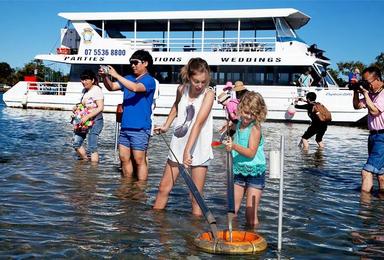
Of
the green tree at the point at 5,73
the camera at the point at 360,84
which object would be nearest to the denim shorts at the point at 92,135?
the camera at the point at 360,84

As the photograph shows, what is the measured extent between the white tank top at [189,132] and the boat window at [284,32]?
2323cm

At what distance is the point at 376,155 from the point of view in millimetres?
6992

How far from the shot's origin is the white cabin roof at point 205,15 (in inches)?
1085

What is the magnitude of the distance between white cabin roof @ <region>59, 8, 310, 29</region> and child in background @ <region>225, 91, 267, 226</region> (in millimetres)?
23409

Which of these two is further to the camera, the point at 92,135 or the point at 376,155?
the point at 92,135

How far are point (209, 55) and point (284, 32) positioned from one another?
13.8 ft

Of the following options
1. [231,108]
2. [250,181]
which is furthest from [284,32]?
[250,181]

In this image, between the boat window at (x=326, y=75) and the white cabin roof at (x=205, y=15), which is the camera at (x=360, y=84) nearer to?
the boat window at (x=326, y=75)

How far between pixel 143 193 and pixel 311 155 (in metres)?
6.52

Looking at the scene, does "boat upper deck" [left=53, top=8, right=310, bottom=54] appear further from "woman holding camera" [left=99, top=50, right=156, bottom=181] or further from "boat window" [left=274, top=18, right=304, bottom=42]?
"woman holding camera" [left=99, top=50, right=156, bottom=181]

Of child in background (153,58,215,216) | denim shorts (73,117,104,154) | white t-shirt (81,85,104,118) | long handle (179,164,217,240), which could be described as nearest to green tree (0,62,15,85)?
denim shorts (73,117,104,154)

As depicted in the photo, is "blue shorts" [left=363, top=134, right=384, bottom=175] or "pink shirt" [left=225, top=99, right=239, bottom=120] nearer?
"blue shorts" [left=363, top=134, right=384, bottom=175]

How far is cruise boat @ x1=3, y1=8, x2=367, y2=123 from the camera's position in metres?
26.7

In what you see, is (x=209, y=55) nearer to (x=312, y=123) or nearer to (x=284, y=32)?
(x=284, y=32)
